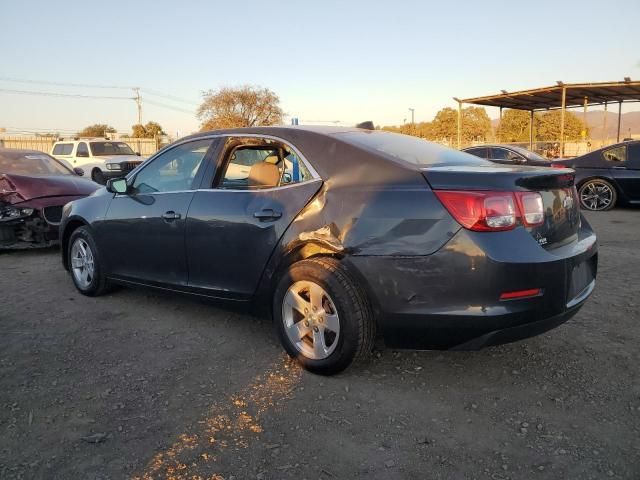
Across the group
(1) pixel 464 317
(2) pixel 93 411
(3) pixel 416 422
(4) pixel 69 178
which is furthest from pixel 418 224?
(4) pixel 69 178

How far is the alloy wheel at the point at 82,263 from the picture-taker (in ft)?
16.3

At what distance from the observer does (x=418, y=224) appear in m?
2.84

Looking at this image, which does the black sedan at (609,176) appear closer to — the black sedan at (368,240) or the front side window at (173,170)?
the black sedan at (368,240)

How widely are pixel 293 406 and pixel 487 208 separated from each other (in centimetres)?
148

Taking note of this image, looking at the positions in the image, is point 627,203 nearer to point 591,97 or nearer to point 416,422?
point 416,422

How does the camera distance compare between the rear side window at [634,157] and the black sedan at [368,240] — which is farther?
the rear side window at [634,157]

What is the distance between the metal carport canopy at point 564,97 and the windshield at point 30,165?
17273 millimetres

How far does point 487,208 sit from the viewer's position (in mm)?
2754

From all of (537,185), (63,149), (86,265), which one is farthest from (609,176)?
(63,149)

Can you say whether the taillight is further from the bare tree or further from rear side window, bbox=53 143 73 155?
the bare tree

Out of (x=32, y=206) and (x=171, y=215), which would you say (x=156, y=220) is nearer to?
(x=171, y=215)

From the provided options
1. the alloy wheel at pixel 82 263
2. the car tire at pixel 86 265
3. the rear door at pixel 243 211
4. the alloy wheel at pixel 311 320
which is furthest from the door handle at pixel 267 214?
the alloy wheel at pixel 82 263

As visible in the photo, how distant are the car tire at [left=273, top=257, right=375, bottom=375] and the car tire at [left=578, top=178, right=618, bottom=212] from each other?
9531 mm

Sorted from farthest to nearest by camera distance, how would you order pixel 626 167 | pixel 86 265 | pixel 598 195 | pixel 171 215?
pixel 598 195 < pixel 626 167 < pixel 86 265 < pixel 171 215
